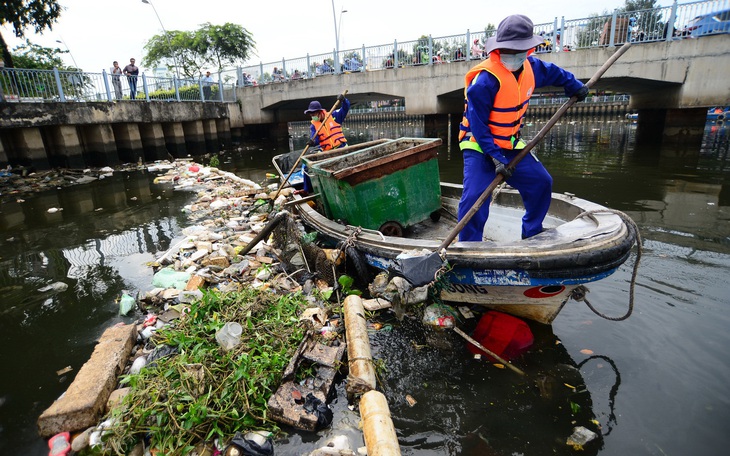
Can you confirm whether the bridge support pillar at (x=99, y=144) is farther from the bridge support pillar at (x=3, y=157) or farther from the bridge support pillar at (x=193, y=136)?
the bridge support pillar at (x=193, y=136)

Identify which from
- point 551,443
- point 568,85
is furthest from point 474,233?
point 551,443

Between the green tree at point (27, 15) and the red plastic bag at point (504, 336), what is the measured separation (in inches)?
789

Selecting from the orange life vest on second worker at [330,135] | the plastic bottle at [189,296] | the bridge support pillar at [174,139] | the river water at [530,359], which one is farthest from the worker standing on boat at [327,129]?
the bridge support pillar at [174,139]

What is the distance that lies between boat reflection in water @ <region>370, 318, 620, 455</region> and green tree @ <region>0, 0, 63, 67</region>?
64.9 ft

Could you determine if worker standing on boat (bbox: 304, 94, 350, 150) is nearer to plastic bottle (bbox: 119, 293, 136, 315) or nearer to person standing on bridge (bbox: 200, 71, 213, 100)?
plastic bottle (bbox: 119, 293, 136, 315)

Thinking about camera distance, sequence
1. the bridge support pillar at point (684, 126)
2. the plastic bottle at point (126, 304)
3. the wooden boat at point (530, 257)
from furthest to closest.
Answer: the bridge support pillar at point (684, 126) < the plastic bottle at point (126, 304) < the wooden boat at point (530, 257)

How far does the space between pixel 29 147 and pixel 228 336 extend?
45.8 ft

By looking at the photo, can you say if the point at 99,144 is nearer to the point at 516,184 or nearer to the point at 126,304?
the point at 126,304

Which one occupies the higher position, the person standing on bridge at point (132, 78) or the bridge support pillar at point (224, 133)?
the person standing on bridge at point (132, 78)

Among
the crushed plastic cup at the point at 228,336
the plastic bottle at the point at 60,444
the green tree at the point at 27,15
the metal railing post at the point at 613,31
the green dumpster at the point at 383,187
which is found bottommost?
the plastic bottle at the point at 60,444

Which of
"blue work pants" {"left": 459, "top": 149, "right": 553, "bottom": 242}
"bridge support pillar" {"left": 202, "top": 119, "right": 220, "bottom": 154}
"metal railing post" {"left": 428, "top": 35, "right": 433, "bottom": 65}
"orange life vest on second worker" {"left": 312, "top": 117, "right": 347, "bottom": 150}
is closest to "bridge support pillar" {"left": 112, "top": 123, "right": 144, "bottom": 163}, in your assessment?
"bridge support pillar" {"left": 202, "top": 119, "right": 220, "bottom": 154}

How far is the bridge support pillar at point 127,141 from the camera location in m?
15.4

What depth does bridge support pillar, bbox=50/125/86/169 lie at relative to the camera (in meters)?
13.3

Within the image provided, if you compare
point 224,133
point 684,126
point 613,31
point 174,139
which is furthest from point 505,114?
point 224,133
